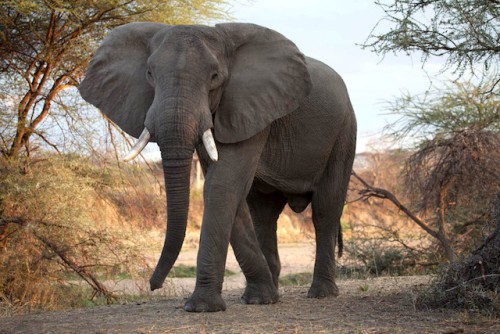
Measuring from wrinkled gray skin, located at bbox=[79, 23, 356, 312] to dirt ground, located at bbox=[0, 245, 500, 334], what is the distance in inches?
13.0

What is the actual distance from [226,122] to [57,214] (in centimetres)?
514

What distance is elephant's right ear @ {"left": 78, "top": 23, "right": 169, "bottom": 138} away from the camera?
6387mm

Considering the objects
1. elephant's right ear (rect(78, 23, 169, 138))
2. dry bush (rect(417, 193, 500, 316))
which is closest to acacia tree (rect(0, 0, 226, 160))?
elephant's right ear (rect(78, 23, 169, 138))

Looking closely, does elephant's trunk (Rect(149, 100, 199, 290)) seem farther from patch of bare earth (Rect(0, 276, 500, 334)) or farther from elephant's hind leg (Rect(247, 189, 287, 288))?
elephant's hind leg (Rect(247, 189, 287, 288))

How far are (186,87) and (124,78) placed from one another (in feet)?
3.45

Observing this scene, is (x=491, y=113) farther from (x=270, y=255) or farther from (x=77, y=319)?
(x=77, y=319)

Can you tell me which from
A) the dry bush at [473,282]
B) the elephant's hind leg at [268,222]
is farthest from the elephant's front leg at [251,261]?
the dry bush at [473,282]

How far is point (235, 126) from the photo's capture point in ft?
20.7

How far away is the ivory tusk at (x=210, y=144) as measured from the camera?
576cm

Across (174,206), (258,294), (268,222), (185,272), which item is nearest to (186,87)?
(174,206)

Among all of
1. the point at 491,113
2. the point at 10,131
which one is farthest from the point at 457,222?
the point at 10,131

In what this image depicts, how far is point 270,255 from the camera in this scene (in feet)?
25.3

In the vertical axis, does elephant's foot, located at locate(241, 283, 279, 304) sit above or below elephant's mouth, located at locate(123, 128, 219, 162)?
below

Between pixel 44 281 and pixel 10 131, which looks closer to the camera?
pixel 44 281
